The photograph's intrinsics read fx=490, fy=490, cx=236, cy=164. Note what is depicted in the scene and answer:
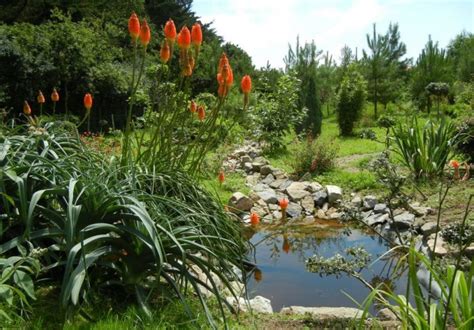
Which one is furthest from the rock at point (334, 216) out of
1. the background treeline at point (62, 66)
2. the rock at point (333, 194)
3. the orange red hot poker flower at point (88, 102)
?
the background treeline at point (62, 66)

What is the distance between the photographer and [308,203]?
802 cm

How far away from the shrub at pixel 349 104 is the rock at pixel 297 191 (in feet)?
25.5

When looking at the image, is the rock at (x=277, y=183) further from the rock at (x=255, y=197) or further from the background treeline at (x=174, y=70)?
the background treeline at (x=174, y=70)

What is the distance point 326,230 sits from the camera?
6973 millimetres

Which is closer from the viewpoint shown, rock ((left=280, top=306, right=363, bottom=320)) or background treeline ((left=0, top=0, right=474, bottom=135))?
rock ((left=280, top=306, right=363, bottom=320))

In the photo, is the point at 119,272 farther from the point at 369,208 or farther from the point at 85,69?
the point at 85,69

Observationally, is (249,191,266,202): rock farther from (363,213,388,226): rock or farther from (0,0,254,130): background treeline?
(0,0,254,130): background treeline

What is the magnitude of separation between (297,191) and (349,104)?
26.9ft

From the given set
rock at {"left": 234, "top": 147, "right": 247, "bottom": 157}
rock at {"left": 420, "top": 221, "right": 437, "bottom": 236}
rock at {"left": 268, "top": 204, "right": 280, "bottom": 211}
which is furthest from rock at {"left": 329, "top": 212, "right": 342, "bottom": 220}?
rock at {"left": 234, "top": 147, "right": 247, "bottom": 157}

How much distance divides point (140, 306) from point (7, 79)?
11238mm

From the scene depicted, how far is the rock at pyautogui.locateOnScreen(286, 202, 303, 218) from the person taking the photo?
7728 millimetres

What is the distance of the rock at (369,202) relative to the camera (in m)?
7.43

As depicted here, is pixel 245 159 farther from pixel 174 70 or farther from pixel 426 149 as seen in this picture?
pixel 174 70

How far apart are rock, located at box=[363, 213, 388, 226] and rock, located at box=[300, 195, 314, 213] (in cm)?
106
